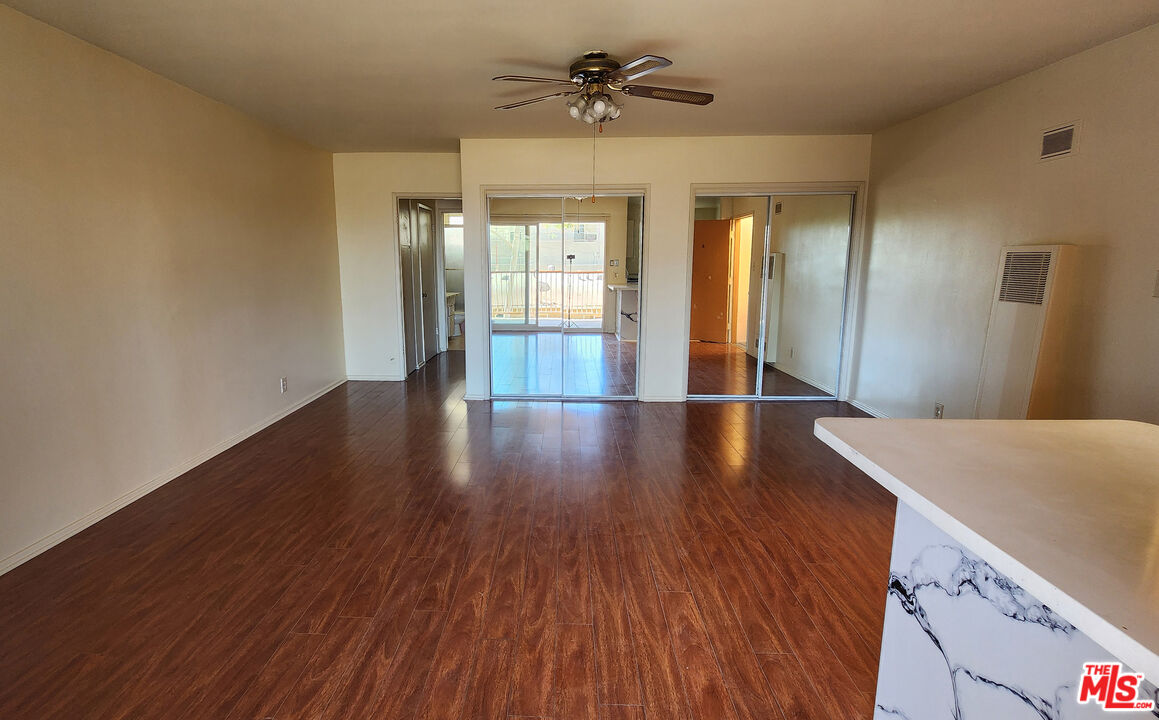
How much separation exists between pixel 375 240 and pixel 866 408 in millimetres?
5373

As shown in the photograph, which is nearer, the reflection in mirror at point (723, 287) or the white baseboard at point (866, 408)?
the white baseboard at point (866, 408)

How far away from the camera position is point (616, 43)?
2824 mm

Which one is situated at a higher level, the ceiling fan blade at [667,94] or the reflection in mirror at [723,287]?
the ceiling fan blade at [667,94]

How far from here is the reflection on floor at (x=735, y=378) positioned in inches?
221

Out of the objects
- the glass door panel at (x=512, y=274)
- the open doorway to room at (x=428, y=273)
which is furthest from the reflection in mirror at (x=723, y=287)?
the open doorway to room at (x=428, y=273)

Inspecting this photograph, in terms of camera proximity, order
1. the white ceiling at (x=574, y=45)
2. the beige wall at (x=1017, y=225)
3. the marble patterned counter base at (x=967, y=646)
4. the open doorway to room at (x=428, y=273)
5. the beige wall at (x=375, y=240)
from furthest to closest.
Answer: the open doorway to room at (x=428, y=273) → the beige wall at (x=375, y=240) → the beige wall at (x=1017, y=225) → the white ceiling at (x=574, y=45) → the marble patterned counter base at (x=967, y=646)

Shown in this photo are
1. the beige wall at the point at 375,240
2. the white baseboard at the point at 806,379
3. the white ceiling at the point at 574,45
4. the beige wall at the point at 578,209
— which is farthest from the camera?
the beige wall at the point at 375,240

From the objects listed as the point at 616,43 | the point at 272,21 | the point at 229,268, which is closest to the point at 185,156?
the point at 229,268

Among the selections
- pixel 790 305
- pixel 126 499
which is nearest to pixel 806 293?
pixel 790 305

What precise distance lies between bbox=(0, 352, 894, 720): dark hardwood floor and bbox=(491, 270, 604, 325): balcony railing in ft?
6.27

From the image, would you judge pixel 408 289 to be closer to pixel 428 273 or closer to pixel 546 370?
pixel 428 273

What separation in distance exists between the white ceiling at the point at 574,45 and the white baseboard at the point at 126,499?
2452mm

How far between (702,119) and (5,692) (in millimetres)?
4924

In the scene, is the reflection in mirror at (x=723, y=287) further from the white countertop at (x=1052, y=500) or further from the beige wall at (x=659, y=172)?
the white countertop at (x=1052, y=500)
